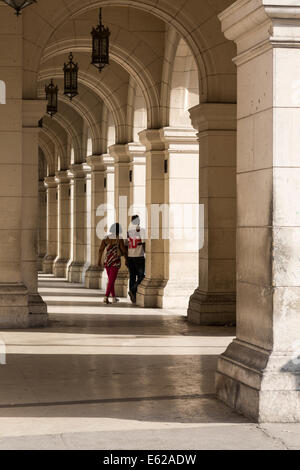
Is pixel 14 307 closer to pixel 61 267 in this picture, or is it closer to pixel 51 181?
pixel 61 267

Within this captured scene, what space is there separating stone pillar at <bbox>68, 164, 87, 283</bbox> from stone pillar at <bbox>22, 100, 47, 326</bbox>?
36.6ft

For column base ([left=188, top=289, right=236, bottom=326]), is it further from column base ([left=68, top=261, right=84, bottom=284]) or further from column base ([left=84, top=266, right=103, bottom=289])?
column base ([left=68, top=261, right=84, bottom=284])

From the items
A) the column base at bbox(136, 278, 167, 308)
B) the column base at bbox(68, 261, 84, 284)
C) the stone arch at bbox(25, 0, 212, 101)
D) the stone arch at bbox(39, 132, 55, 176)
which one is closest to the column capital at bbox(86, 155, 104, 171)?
the column base at bbox(68, 261, 84, 284)

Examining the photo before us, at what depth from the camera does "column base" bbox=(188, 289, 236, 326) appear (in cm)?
1270

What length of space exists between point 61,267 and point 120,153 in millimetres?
9109

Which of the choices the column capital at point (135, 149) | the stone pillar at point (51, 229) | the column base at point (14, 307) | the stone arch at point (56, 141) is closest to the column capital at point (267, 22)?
the column base at point (14, 307)

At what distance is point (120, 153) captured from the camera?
18.4 m

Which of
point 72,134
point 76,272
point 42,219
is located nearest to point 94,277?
point 76,272

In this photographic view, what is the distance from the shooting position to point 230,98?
42.1 feet

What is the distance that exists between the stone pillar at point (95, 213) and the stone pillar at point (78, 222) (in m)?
2.11

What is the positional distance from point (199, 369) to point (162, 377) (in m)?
0.61

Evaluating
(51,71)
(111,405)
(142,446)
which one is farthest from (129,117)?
(142,446)

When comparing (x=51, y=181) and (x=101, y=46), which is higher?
(x=101, y=46)
